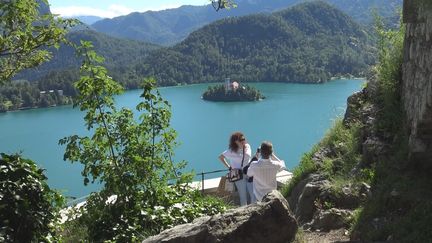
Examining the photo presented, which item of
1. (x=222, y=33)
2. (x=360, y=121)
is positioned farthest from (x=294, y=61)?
(x=360, y=121)

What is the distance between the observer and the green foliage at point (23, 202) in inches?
140

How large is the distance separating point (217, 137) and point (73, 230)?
54.2 metres

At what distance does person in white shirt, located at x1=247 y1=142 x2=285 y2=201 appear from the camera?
221 inches

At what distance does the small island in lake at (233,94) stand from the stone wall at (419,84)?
87549mm

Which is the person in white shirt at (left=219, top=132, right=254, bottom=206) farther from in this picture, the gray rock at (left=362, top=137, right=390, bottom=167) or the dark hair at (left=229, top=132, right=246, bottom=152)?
the gray rock at (left=362, top=137, right=390, bottom=167)

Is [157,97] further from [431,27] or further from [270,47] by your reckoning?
[270,47]

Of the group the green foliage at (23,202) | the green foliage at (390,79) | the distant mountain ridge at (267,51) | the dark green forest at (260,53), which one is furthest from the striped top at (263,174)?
the distant mountain ridge at (267,51)

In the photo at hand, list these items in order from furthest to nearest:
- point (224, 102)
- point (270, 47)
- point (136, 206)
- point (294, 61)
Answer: point (270, 47)
point (294, 61)
point (224, 102)
point (136, 206)

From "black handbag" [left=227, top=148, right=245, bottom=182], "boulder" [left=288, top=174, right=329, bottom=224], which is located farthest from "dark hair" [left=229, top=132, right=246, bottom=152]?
"boulder" [left=288, top=174, right=329, bottom=224]

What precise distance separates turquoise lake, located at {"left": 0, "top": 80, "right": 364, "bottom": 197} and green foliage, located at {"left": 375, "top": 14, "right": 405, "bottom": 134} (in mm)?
26664

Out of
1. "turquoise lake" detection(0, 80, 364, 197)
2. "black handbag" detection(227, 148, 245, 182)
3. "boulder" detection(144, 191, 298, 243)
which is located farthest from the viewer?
"turquoise lake" detection(0, 80, 364, 197)

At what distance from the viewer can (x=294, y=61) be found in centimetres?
14250

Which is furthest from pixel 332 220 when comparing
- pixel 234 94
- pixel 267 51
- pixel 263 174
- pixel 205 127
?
pixel 267 51

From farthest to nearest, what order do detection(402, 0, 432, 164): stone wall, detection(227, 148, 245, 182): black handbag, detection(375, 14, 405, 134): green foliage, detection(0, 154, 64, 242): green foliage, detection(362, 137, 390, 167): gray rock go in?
detection(227, 148, 245, 182): black handbag, detection(375, 14, 405, 134): green foliage, detection(362, 137, 390, 167): gray rock, detection(402, 0, 432, 164): stone wall, detection(0, 154, 64, 242): green foliage
